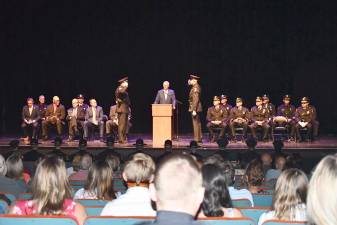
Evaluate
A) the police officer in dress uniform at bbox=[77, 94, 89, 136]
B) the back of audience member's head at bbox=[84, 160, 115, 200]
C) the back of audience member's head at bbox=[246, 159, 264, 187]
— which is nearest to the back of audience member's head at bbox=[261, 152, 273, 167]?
the back of audience member's head at bbox=[246, 159, 264, 187]

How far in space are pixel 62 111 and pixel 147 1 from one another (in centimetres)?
512

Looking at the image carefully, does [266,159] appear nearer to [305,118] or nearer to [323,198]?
[323,198]

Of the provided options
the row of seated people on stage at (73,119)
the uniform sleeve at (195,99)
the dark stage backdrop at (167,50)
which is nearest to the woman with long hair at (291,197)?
the uniform sleeve at (195,99)

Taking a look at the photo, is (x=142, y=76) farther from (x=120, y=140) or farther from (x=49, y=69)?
(x=120, y=140)

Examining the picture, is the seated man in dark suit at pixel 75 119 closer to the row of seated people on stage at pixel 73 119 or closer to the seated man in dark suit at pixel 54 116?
the row of seated people on stage at pixel 73 119

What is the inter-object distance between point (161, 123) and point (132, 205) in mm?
9117

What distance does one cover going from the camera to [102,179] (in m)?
4.39

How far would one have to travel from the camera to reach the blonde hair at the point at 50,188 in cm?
341

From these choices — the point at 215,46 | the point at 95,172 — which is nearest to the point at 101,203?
the point at 95,172

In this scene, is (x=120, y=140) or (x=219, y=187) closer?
(x=219, y=187)

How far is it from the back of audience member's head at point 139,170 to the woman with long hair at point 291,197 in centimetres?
101

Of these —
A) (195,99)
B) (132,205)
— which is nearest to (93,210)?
(132,205)

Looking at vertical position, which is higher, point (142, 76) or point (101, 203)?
point (142, 76)

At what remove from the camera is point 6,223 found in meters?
3.16
